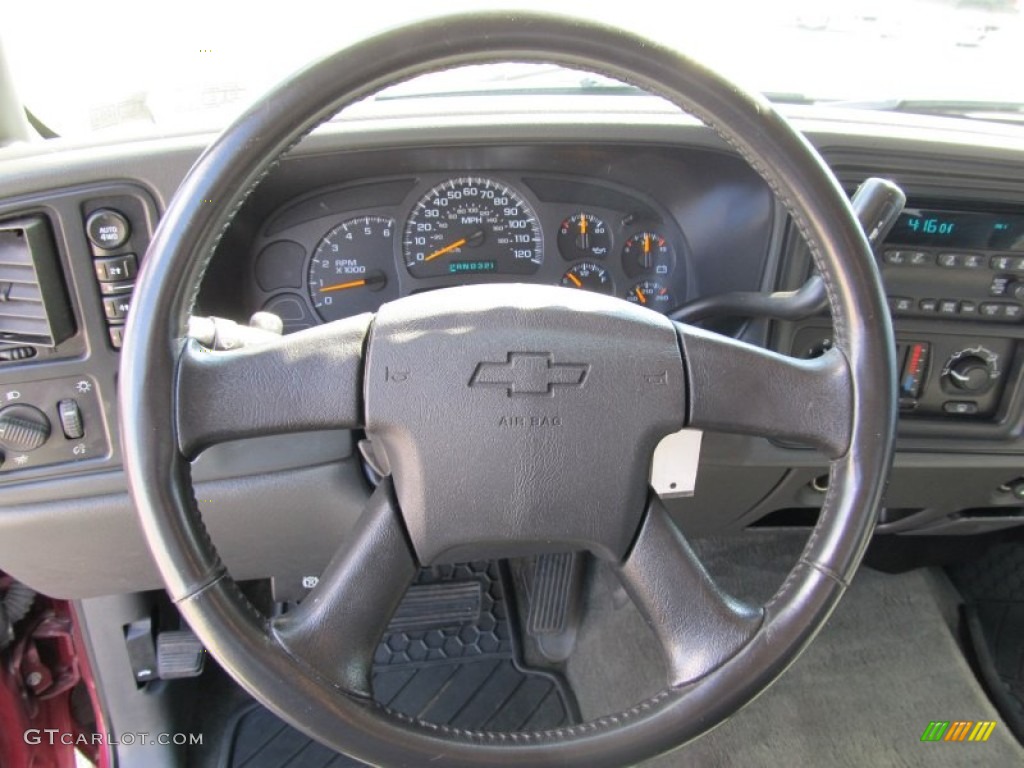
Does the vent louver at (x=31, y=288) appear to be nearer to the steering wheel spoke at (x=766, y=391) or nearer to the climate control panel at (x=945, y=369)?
the steering wheel spoke at (x=766, y=391)

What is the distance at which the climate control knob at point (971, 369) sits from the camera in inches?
56.9

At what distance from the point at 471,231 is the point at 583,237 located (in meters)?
0.18

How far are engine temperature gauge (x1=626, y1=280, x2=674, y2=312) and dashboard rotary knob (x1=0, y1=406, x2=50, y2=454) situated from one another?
2.90 feet

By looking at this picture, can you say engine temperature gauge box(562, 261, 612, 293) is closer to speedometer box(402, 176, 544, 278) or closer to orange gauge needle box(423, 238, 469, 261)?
speedometer box(402, 176, 544, 278)

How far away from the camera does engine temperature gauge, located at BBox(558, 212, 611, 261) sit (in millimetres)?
1448

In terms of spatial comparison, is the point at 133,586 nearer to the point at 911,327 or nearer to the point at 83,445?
the point at 83,445

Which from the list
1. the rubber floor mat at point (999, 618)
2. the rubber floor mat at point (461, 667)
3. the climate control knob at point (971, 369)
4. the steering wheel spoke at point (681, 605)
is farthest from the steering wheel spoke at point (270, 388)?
the rubber floor mat at point (999, 618)

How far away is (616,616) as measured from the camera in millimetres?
2051

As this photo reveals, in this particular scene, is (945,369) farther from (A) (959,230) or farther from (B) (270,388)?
(B) (270,388)

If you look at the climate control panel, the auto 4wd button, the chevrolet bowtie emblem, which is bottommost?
the climate control panel

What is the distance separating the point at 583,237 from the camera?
1461 mm

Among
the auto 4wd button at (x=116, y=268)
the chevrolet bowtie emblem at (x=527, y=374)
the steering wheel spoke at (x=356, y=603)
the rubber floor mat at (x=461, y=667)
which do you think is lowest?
the rubber floor mat at (x=461, y=667)

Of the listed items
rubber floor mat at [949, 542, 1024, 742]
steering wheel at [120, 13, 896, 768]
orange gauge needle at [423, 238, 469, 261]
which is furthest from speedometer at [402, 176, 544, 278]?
rubber floor mat at [949, 542, 1024, 742]

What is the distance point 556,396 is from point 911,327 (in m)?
0.80
